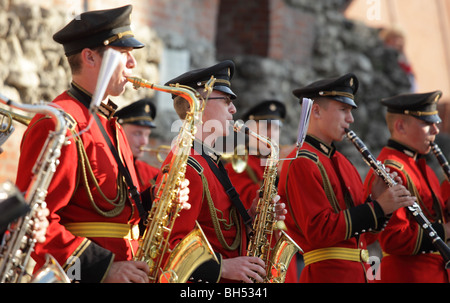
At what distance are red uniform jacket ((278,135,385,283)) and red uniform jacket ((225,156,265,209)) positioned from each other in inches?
62.6

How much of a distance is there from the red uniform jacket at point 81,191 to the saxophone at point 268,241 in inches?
35.0

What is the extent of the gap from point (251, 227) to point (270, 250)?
0.82 ft

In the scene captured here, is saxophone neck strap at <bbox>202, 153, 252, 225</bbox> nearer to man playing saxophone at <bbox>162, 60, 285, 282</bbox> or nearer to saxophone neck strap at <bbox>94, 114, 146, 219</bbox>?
man playing saxophone at <bbox>162, 60, 285, 282</bbox>

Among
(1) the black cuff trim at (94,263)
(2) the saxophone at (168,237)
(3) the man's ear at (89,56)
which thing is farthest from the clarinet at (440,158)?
(1) the black cuff trim at (94,263)

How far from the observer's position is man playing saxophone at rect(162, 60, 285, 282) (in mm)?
3760

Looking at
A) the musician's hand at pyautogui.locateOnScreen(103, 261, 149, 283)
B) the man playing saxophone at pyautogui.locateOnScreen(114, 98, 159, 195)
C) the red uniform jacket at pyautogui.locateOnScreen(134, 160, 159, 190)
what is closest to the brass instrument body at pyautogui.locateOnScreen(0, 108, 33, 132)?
the musician's hand at pyautogui.locateOnScreen(103, 261, 149, 283)

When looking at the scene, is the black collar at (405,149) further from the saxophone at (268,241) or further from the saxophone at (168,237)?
the saxophone at (168,237)

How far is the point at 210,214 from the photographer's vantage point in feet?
13.0

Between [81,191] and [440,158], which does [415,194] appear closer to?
[440,158]

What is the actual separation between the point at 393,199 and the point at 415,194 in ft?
3.39

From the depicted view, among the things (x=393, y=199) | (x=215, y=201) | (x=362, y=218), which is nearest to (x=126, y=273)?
(x=215, y=201)

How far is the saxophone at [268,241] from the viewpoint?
4.21 meters
